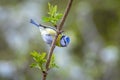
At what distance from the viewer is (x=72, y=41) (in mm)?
3180

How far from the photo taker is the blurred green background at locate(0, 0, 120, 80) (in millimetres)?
3094

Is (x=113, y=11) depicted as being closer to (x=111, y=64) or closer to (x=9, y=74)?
(x=111, y=64)

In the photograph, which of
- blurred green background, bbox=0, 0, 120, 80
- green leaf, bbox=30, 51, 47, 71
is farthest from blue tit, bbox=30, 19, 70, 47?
blurred green background, bbox=0, 0, 120, 80

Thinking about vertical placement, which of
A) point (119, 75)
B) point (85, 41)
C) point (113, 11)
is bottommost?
point (119, 75)

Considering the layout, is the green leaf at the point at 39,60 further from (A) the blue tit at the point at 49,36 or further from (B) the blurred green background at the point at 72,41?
(B) the blurred green background at the point at 72,41

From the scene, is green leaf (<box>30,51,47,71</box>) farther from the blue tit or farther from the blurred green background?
the blurred green background

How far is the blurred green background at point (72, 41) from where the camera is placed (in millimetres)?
3094

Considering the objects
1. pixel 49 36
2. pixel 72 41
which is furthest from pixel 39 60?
pixel 72 41

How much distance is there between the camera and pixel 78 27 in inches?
132

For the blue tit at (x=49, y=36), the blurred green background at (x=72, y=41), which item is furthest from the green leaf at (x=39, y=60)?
the blurred green background at (x=72, y=41)

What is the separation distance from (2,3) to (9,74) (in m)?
0.75

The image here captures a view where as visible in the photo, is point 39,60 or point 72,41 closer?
point 39,60

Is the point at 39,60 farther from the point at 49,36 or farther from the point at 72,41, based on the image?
the point at 72,41

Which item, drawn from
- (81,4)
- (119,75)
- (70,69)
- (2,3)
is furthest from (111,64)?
(2,3)
